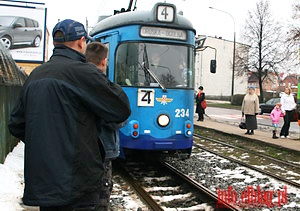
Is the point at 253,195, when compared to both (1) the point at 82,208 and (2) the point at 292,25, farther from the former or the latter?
(2) the point at 292,25

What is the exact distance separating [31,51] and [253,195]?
15069mm

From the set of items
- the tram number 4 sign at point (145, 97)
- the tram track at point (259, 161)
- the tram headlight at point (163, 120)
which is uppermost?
the tram number 4 sign at point (145, 97)

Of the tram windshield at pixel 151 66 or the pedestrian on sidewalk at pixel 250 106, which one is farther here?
the pedestrian on sidewalk at pixel 250 106

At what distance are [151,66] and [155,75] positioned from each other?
0.62 feet

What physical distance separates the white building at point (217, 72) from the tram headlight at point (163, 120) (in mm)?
58596

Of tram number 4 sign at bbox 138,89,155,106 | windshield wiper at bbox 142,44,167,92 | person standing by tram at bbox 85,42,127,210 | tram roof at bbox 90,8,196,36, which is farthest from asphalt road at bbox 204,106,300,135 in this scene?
person standing by tram at bbox 85,42,127,210

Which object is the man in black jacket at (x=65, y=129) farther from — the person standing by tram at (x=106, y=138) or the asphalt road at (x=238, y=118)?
the asphalt road at (x=238, y=118)

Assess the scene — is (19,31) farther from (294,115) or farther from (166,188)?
(166,188)

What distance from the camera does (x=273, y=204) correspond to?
565 centimetres

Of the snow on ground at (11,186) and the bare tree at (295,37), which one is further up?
the bare tree at (295,37)

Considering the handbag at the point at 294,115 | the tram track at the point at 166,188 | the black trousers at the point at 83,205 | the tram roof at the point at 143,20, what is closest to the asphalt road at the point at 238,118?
the handbag at the point at 294,115

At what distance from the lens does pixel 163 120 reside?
701cm

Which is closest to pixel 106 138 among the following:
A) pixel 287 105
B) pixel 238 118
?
pixel 287 105

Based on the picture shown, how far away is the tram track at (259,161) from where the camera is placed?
7570 mm
